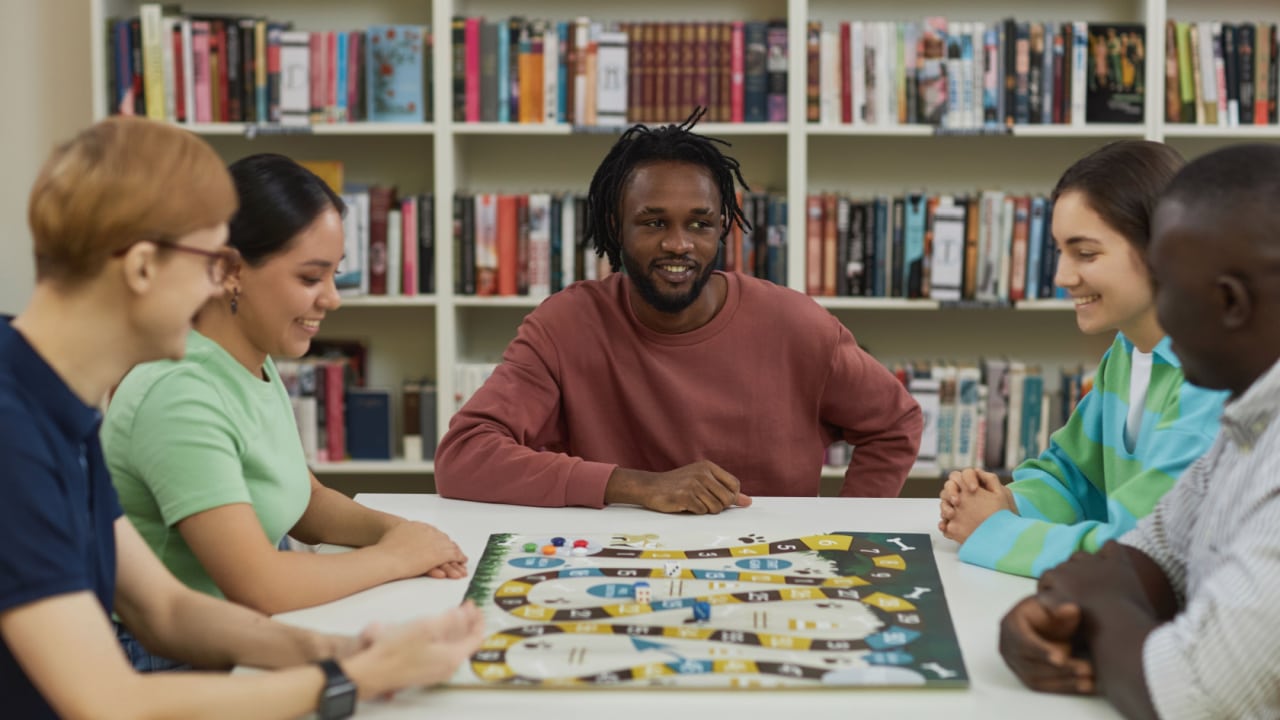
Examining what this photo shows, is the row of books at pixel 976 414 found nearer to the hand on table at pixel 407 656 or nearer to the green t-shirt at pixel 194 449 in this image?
the green t-shirt at pixel 194 449

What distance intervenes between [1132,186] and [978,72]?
1866 millimetres

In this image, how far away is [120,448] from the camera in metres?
1.38

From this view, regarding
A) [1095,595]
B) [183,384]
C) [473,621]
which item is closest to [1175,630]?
[1095,595]

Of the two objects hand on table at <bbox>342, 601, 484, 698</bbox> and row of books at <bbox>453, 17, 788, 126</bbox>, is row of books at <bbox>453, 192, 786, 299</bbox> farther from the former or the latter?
hand on table at <bbox>342, 601, 484, 698</bbox>

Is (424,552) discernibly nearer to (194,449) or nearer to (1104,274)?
(194,449)

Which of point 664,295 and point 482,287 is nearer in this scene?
point 664,295

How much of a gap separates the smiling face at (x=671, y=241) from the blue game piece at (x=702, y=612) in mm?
863

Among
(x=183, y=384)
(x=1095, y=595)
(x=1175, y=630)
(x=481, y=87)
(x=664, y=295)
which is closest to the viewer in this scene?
(x=1175, y=630)

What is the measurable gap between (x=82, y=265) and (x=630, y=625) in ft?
1.93

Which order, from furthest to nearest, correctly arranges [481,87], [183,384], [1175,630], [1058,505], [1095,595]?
[481,87], [1058,505], [183,384], [1095,595], [1175,630]

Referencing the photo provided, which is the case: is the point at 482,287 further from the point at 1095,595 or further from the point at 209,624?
the point at 1095,595

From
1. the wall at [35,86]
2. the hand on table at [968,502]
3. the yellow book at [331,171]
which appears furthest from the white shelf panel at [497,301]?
the hand on table at [968,502]

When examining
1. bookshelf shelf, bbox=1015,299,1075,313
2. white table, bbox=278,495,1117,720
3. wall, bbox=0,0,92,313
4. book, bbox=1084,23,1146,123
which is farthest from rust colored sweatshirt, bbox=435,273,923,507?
wall, bbox=0,0,92,313

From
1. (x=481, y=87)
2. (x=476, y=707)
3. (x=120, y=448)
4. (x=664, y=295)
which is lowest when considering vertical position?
(x=476, y=707)
